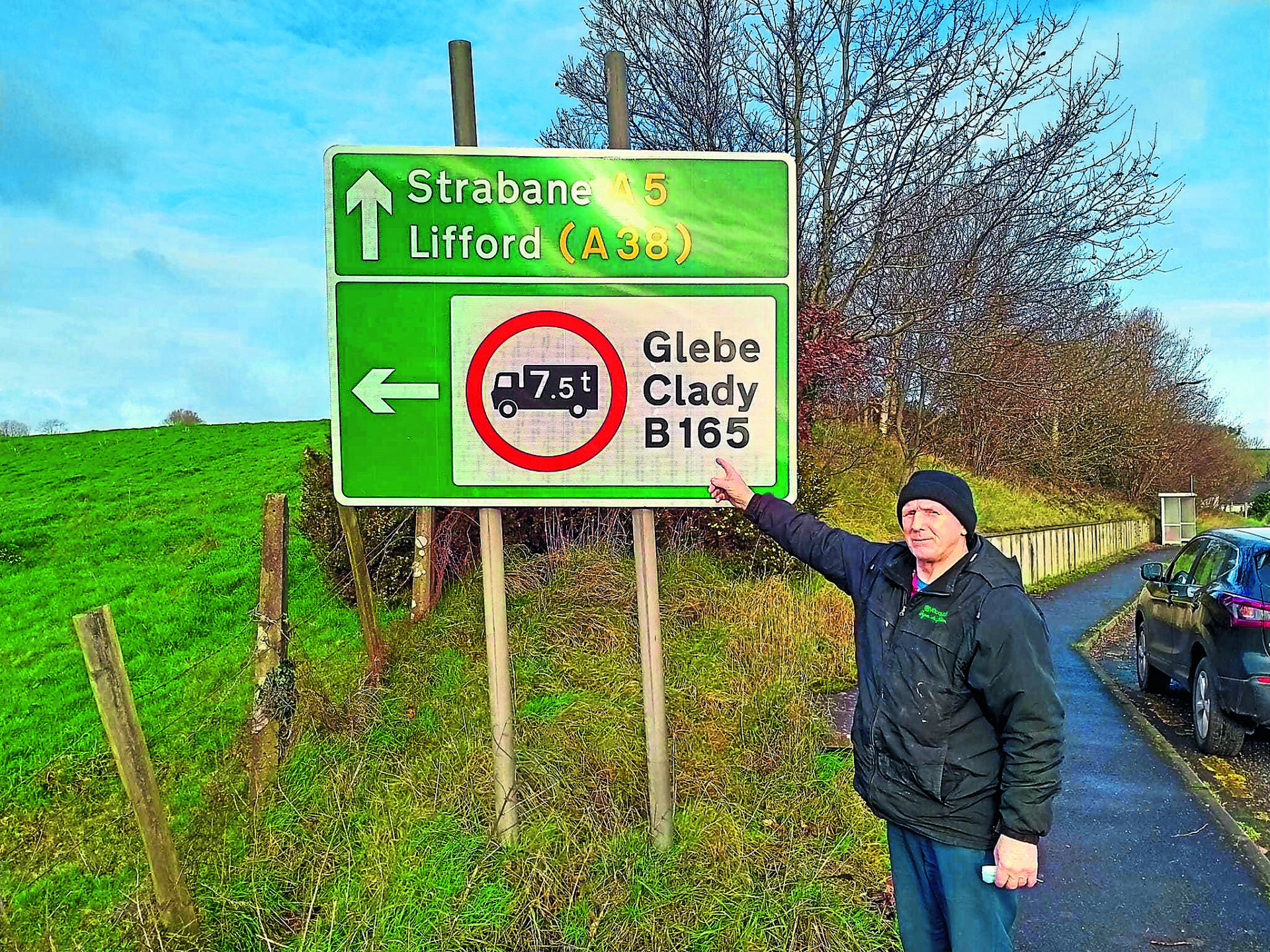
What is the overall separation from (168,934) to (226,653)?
4.14 m

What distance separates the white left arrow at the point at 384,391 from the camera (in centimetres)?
338

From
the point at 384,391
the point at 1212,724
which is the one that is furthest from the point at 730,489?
the point at 1212,724

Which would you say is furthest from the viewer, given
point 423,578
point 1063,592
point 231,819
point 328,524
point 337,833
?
point 1063,592

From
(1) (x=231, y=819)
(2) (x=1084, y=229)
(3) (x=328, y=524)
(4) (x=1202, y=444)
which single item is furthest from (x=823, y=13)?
(4) (x=1202, y=444)

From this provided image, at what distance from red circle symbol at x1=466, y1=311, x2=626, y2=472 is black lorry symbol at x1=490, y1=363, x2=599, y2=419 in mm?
67

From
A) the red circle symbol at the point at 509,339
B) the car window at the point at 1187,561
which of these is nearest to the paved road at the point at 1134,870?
the car window at the point at 1187,561

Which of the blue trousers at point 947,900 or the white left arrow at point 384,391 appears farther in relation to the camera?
the white left arrow at point 384,391

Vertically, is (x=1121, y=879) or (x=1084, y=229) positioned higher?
(x=1084, y=229)

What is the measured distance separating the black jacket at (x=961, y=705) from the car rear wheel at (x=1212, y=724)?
444 centimetres

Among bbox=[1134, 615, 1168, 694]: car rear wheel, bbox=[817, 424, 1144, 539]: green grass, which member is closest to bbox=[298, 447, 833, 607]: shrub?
bbox=[1134, 615, 1168, 694]: car rear wheel

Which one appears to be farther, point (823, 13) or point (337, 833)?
point (823, 13)

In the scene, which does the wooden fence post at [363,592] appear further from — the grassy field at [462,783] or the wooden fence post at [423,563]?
the wooden fence post at [423,563]

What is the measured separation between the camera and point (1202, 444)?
126 ft

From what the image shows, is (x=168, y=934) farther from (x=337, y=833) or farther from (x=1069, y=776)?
(x=1069, y=776)
